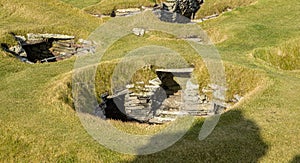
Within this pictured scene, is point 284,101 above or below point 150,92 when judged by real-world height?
above

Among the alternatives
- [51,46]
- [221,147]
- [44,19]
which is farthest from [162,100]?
[44,19]

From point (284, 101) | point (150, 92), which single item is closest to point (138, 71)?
point (150, 92)

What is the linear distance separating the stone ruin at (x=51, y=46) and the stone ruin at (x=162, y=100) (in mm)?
7197

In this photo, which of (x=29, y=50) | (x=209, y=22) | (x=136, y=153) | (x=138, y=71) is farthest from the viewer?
(x=209, y=22)

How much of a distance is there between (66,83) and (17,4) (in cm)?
1873

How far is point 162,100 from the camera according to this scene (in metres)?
23.1

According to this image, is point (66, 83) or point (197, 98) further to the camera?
point (197, 98)

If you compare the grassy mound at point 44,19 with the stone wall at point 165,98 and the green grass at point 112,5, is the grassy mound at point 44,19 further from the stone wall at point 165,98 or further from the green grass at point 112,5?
the stone wall at point 165,98

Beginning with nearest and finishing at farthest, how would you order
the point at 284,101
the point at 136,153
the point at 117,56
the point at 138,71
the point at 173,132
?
A: the point at 136,153 < the point at 173,132 < the point at 284,101 < the point at 138,71 < the point at 117,56

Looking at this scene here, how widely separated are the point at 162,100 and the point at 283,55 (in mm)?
10099

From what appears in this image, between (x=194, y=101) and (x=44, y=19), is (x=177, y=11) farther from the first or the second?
(x=194, y=101)

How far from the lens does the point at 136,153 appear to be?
42.9 ft

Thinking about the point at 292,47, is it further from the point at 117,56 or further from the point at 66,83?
the point at 66,83

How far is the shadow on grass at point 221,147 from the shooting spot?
12.7 metres
